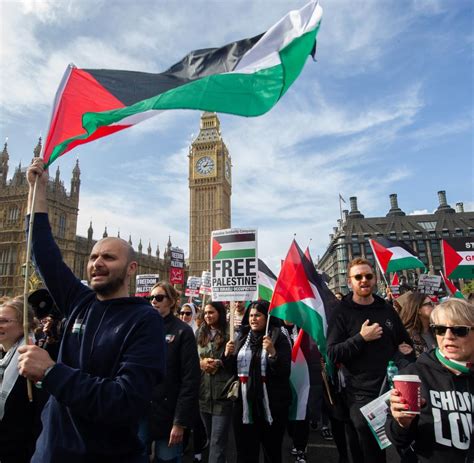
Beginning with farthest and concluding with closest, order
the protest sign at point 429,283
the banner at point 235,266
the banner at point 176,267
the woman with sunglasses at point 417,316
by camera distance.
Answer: the banner at point 176,267 < the protest sign at point 429,283 < the banner at point 235,266 < the woman with sunglasses at point 417,316

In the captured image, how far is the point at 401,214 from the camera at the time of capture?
75062 mm

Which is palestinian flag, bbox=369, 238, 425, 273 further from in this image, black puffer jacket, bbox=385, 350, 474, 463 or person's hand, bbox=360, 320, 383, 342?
black puffer jacket, bbox=385, 350, 474, 463

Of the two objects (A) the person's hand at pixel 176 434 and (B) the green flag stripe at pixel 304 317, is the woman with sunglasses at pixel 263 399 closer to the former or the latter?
(B) the green flag stripe at pixel 304 317

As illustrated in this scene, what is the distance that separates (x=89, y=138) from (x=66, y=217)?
42479mm

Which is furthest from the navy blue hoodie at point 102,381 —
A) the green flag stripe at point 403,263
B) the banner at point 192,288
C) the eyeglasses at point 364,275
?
the banner at point 192,288

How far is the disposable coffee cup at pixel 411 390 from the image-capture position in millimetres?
1821

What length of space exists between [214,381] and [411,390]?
2.71 meters

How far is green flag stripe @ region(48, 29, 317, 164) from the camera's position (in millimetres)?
2674

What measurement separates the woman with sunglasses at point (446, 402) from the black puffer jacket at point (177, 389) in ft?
5.67

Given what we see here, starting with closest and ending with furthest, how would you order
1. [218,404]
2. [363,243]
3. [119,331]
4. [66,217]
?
[119,331]
[218,404]
[66,217]
[363,243]

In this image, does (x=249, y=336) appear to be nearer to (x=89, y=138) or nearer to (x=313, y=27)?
(x=89, y=138)

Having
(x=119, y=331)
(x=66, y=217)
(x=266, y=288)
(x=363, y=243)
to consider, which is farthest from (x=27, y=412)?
(x=363, y=243)

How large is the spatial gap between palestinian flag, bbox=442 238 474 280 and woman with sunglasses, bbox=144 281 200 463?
376 inches

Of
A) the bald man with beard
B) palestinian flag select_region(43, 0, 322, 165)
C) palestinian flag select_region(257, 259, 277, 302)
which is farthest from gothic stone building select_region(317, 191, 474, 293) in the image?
the bald man with beard
